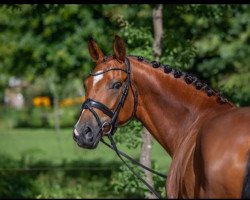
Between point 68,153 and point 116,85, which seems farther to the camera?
point 68,153

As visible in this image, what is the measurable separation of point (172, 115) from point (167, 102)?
117 millimetres

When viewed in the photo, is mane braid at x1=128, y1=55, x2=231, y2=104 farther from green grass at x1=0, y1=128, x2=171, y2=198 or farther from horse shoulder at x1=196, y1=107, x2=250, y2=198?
green grass at x1=0, y1=128, x2=171, y2=198

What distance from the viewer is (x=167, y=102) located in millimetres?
4652

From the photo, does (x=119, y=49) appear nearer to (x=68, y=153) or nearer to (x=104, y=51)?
(x=104, y=51)

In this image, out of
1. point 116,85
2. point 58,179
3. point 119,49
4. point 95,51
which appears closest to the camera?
point 116,85

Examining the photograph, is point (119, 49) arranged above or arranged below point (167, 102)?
above

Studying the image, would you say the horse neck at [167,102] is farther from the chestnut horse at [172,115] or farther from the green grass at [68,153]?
the green grass at [68,153]

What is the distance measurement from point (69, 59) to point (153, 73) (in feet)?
21.7

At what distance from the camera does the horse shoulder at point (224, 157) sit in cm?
352

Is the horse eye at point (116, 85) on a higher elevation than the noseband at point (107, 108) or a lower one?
higher

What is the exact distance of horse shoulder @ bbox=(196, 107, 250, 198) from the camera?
3.52 meters

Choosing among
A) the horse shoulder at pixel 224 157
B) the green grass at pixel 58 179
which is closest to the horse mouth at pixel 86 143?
the horse shoulder at pixel 224 157

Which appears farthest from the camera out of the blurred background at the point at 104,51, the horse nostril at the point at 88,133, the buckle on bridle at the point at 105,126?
the blurred background at the point at 104,51

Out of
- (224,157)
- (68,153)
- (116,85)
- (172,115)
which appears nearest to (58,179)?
(68,153)
